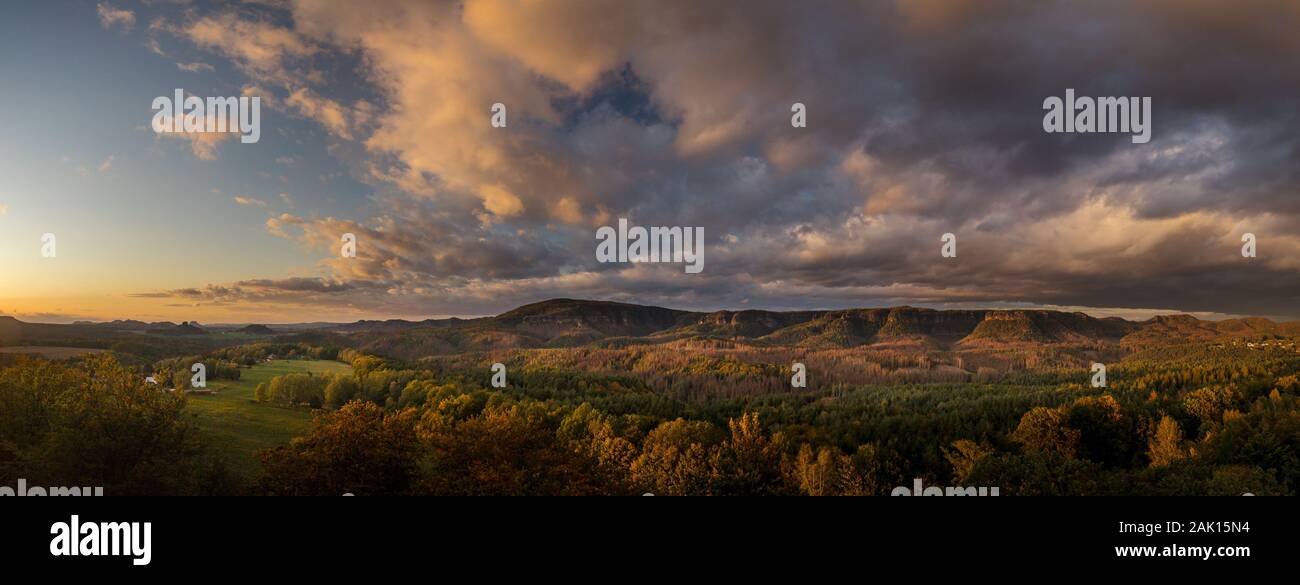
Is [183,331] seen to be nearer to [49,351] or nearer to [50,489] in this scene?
[49,351]

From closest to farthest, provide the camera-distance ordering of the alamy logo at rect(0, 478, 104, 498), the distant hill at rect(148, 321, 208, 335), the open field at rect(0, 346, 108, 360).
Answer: the alamy logo at rect(0, 478, 104, 498) < the open field at rect(0, 346, 108, 360) < the distant hill at rect(148, 321, 208, 335)

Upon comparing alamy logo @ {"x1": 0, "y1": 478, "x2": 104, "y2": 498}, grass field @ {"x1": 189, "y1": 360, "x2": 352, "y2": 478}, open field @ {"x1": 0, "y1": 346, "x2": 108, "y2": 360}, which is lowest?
grass field @ {"x1": 189, "y1": 360, "x2": 352, "y2": 478}
